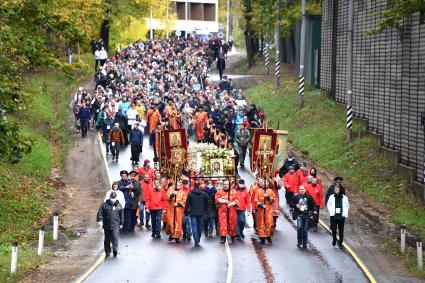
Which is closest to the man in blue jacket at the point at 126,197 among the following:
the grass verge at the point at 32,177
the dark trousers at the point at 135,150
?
the grass verge at the point at 32,177

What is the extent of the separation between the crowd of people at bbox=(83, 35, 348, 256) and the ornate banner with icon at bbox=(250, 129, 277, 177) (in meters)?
1.13

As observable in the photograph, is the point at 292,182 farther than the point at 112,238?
Yes

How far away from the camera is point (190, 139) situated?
44.2 meters

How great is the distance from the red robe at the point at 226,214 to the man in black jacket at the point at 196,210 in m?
0.60

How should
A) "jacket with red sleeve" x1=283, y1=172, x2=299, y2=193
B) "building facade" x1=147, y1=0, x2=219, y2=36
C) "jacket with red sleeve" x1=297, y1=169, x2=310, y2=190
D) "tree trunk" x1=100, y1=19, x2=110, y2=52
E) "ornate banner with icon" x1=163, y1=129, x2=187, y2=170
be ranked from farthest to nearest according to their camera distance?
"building facade" x1=147, y1=0, x2=219, y2=36, "tree trunk" x1=100, y1=19, x2=110, y2=52, "jacket with red sleeve" x1=283, y1=172, x2=299, y2=193, "jacket with red sleeve" x1=297, y1=169, x2=310, y2=190, "ornate banner with icon" x1=163, y1=129, x2=187, y2=170

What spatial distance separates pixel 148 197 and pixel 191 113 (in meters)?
18.9

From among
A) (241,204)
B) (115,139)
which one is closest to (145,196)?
(241,204)

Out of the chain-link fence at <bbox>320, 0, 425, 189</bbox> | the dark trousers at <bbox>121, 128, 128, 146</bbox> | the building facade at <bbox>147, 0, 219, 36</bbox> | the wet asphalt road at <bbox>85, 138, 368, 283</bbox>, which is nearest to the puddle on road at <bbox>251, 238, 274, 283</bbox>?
the wet asphalt road at <bbox>85, 138, 368, 283</bbox>

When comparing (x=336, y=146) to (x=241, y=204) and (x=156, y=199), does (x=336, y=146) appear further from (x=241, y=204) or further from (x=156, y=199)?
(x=156, y=199)

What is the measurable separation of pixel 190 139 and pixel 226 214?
59.7ft

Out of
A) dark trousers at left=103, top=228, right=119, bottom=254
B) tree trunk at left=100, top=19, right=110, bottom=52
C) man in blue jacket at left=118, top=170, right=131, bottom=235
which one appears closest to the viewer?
dark trousers at left=103, top=228, right=119, bottom=254

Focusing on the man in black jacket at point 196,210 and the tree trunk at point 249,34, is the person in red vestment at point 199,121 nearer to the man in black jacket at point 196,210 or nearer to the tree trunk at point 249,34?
the man in black jacket at point 196,210

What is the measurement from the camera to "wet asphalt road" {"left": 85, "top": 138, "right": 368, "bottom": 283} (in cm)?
2180

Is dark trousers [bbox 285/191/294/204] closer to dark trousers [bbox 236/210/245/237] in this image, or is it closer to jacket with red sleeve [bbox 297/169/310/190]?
jacket with red sleeve [bbox 297/169/310/190]
